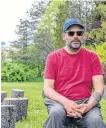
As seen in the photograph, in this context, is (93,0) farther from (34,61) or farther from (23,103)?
(23,103)

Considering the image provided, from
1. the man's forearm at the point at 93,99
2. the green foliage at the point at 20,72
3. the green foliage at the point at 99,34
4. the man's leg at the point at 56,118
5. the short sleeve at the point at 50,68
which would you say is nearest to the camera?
the man's leg at the point at 56,118

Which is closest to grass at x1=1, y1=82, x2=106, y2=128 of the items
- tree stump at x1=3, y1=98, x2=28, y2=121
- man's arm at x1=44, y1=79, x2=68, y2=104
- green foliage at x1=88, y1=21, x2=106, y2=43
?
tree stump at x1=3, y1=98, x2=28, y2=121

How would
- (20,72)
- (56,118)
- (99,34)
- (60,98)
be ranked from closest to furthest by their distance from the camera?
(56,118) → (60,98) → (20,72) → (99,34)

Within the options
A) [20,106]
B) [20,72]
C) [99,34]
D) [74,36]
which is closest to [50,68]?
[74,36]

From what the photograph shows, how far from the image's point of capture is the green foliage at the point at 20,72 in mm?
6163

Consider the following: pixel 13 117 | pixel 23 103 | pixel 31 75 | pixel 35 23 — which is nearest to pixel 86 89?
pixel 13 117

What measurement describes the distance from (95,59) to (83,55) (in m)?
0.08

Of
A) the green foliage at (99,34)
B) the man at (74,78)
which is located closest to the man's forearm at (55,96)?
the man at (74,78)

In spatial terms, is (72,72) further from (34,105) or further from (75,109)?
(34,105)

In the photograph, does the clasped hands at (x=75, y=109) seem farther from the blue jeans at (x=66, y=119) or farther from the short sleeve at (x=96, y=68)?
the short sleeve at (x=96, y=68)

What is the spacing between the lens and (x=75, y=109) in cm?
239

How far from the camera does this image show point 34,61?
20.6ft

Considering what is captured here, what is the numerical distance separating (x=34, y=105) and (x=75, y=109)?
124 inches

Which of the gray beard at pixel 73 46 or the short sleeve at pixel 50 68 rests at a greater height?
the gray beard at pixel 73 46
